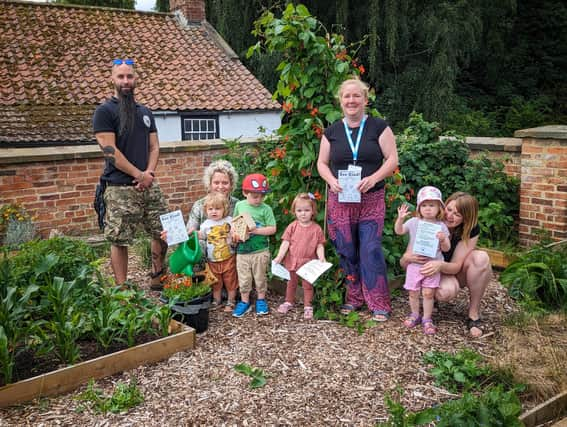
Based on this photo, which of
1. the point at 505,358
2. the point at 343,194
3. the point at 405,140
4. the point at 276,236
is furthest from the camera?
the point at 405,140

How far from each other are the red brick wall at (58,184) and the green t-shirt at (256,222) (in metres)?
3.93

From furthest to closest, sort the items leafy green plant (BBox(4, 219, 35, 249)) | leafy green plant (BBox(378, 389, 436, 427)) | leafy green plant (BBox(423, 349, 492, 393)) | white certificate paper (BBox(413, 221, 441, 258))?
leafy green plant (BBox(4, 219, 35, 249)) < white certificate paper (BBox(413, 221, 441, 258)) < leafy green plant (BBox(423, 349, 492, 393)) < leafy green plant (BBox(378, 389, 436, 427))

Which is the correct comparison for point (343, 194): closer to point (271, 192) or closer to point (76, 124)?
point (271, 192)

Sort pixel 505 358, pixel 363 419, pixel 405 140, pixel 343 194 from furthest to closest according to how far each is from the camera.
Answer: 1. pixel 405 140
2. pixel 343 194
3. pixel 505 358
4. pixel 363 419

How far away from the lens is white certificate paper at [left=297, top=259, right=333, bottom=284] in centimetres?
396

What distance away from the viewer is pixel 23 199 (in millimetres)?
6934

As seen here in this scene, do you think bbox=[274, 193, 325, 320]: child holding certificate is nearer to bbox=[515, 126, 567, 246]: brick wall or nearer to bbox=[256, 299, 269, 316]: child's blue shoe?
bbox=[256, 299, 269, 316]: child's blue shoe

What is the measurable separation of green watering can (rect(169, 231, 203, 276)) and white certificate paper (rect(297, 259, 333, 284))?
89cm

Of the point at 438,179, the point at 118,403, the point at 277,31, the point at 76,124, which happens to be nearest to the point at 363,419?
the point at 118,403

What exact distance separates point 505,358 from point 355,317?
1.19m

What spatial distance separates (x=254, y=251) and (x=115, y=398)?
1747 millimetres

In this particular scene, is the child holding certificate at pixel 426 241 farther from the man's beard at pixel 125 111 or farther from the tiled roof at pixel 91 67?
the tiled roof at pixel 91 67

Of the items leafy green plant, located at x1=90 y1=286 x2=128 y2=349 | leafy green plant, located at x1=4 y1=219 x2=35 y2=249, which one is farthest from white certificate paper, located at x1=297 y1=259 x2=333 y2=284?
leafy green plant, located at x1=4 y1=219 x2=35 y2=249

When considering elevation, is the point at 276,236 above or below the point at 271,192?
below
